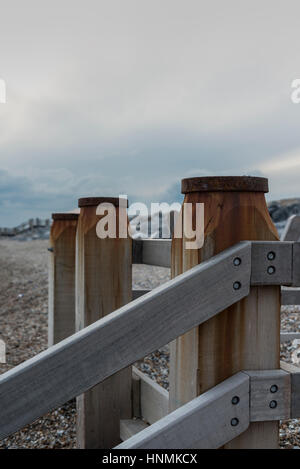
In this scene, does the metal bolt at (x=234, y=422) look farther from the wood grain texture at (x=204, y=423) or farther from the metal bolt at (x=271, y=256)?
the metal bolt at (x=271, y=256)

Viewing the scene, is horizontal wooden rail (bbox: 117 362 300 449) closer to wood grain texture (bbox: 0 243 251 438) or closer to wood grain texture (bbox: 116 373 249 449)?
wood grain texture (bbox: 116 373 249 449)

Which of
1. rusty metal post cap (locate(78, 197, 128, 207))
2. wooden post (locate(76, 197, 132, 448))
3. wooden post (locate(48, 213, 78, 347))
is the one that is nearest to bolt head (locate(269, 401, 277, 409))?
wooden post (locate(76, 197, 132, 448))

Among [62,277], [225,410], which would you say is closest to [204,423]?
[225,410]

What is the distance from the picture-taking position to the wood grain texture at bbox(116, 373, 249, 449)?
4.95 feet

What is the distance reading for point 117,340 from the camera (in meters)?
1.50

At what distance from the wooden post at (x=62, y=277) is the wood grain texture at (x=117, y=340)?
2771 millimetres

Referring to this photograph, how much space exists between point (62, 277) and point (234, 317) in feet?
9.42

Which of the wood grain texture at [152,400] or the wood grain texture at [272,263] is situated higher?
the wood grain texture at [272,263]

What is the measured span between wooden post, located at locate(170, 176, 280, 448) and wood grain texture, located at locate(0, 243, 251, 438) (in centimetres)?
8

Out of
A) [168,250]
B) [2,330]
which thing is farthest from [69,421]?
[2,330]

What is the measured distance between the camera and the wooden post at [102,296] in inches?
108

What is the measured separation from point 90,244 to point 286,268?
1.40 metres

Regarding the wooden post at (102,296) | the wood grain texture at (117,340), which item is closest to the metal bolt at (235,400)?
the wood grain texture at (117,340)

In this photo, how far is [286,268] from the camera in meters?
1.67
